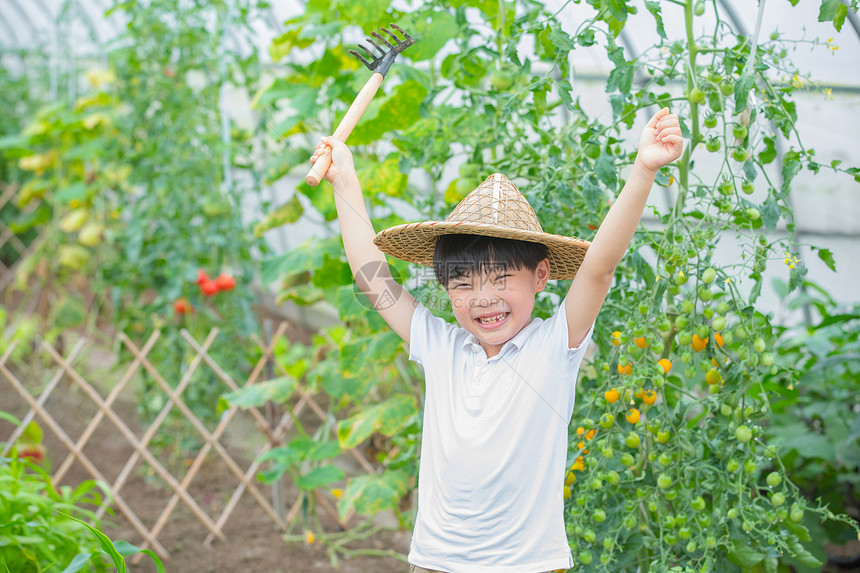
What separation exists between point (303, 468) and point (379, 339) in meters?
1.23

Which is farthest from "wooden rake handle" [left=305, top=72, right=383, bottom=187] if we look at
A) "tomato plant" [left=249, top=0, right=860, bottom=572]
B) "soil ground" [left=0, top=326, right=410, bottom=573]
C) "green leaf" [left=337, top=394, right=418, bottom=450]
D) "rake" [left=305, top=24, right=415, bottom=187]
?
"soil ground" [left=0, top=326, right=410, bottom=573]

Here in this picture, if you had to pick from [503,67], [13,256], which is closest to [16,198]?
[13,256]

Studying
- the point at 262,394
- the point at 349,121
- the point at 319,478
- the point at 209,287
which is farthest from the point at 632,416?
the point at 209,287

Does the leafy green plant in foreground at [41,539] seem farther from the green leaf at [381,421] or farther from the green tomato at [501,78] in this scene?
the green tomato at [501,78]

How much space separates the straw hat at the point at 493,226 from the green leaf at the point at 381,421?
827 mm

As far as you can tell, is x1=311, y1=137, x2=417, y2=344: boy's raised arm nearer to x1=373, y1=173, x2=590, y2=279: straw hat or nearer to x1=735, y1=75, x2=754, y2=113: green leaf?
x1=373, y1=173, x2=590, y2=279: straw hat

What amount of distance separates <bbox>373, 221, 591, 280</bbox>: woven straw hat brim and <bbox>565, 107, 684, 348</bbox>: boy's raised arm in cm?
8

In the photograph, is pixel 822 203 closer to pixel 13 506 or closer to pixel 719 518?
pixel 719 518

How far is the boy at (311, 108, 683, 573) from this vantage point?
1172 millimetres

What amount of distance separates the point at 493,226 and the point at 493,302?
0.14 metres

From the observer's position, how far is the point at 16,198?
17.5 ft

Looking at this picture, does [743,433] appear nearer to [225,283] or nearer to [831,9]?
[831,9]

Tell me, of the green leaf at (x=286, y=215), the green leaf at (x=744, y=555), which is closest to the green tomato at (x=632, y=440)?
the green leaf at (x=744, y=555)

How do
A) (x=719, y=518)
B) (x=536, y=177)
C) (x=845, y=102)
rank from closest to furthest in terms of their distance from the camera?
(x=719, y=518), (x=536, y=177), (x=845, y=102)
